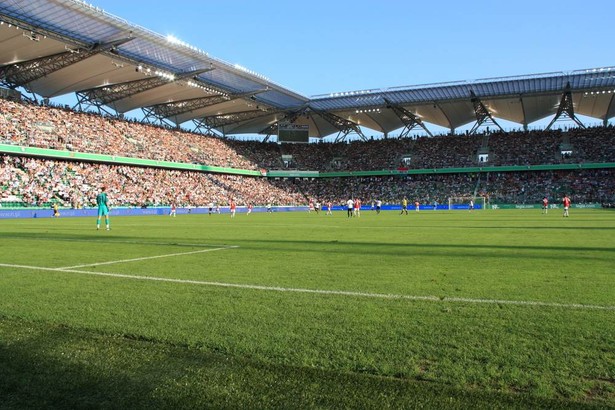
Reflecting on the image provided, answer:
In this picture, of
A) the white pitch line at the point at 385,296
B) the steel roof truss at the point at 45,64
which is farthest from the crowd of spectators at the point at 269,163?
the white pitch line at the point at 385,296

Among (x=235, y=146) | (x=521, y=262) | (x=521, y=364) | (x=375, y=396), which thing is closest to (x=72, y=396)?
Answer: (x=375, y=396)

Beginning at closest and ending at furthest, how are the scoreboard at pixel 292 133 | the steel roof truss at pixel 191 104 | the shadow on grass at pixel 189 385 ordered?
the shadow on grass at pixel 189 385, the steel roof truss at pixel 191 104, the scoreboard at pixel 292 133

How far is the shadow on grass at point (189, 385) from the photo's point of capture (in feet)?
9.46

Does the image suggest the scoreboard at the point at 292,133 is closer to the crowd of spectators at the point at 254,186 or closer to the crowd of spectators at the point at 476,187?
the crowd of spectators at the point at 254,186

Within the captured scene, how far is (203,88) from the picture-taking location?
184 feet

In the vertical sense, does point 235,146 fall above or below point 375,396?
above

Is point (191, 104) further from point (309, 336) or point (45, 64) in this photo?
point (309, 336)

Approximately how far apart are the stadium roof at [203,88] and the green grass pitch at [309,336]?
37471 millimetres

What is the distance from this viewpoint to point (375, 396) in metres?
2.96

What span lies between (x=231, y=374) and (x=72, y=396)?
1.04 m

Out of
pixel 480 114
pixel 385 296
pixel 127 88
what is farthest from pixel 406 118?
pixel 385 296

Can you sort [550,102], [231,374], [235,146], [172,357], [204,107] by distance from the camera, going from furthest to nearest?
1. [235,146]
2. [204,107]
3. [550,102]
4. [172,357]
5. [231,374]

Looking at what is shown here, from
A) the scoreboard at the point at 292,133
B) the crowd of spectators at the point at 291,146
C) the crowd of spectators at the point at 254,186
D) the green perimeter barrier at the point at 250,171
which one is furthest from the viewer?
the scoreboard at the point at 292,133

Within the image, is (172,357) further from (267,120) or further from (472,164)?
(267,120)
